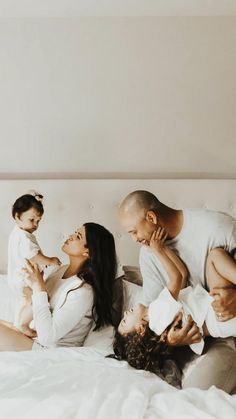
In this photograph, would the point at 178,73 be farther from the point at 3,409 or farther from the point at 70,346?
the point at 3,409

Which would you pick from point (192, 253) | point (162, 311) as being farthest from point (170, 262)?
point (162, 311)

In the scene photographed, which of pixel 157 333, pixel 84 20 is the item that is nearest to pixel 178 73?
pixel 84 20

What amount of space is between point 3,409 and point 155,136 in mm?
1312

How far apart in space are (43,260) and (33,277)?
9 centimetres

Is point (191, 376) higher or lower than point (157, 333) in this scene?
lower

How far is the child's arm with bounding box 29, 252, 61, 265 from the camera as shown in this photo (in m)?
2.51

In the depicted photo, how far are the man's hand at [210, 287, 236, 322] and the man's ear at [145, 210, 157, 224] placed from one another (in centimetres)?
39

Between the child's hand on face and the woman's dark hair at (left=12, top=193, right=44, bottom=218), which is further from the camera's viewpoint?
the woman's dark hair at (left=12, top=193, right=44, bottom=218)

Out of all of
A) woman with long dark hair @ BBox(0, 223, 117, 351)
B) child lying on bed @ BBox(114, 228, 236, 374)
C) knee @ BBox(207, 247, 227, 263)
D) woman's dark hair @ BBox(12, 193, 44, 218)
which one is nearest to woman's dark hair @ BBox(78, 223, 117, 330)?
woman with long dark hair @ BBox(0, 223, 117, 351)

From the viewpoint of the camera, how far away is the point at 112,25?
2535 mm

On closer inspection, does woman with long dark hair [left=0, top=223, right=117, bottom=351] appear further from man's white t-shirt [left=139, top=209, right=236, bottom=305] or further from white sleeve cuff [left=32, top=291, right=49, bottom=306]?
man's white t-shirt [left=139, top=209, right=236, bottom=305]

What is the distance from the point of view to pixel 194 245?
2.40 m

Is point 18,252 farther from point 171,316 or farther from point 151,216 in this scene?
point 171,316

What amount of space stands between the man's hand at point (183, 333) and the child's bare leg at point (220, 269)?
18 centimetres
